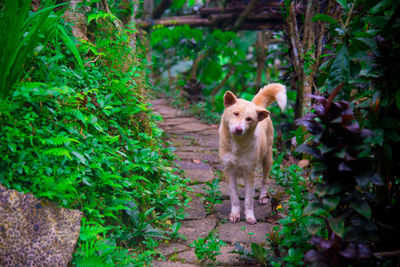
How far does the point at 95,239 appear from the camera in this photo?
259 centimetres

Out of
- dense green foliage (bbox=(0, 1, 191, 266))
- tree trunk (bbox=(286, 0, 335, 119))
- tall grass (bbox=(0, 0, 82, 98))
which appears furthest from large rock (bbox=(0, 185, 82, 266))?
tree trunk (bbox=(286, 0, 335, 119))

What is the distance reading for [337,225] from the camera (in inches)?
80.2

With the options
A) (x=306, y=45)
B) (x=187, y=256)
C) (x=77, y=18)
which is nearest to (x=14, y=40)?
(x=77, y=18)

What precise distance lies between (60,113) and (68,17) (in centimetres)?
163

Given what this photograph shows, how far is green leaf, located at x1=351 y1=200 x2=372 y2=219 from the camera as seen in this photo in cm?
196

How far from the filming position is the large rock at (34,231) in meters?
2.33

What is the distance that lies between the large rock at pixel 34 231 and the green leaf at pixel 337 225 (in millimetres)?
1677

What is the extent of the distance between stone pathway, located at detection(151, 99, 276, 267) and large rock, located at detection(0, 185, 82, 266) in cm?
70

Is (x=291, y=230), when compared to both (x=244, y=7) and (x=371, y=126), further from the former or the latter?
(x=244, y=7)

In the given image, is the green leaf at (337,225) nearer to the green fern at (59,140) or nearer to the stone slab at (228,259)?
the stone slab at (228,259)

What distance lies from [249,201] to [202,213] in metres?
0.51

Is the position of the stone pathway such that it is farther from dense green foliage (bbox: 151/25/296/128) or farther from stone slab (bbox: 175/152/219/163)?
→ dense green foliage (bbox: 151/25/296/128)

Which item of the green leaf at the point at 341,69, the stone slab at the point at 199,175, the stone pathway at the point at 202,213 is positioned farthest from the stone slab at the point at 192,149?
the green leaf at the point at 341,69

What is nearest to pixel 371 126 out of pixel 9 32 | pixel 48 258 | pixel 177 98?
pixel 48 258
